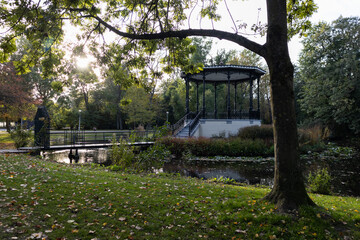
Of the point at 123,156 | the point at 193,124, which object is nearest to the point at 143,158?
the point at 123,156

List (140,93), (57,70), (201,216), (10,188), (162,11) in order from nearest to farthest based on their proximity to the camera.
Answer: (201,216) → (10,188) → (57,70) → (162,11) → (140,93)

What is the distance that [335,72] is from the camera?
71.5 ft

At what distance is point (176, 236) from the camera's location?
3248 mm

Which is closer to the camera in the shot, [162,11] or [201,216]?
[201,216]

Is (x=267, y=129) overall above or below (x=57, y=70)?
below

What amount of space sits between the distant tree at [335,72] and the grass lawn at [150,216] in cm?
2163

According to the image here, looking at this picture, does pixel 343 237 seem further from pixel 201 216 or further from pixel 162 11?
pixel 162 11

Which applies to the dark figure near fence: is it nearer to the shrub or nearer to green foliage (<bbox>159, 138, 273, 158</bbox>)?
green foliage (<bbox>159, 138, 273, 158</bbox>)

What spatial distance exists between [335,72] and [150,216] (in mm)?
24912

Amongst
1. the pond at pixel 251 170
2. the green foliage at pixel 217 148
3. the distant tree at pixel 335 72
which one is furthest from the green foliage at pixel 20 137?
the distant tree at pixel 335 72

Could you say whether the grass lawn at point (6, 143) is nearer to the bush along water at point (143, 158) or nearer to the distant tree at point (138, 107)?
the bush along water at point (143, 158)

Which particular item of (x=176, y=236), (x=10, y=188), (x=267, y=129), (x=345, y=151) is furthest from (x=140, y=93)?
(x=176, y=236)

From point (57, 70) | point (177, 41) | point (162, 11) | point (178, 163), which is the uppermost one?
point (162, 11)

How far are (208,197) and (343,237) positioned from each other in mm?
2514
